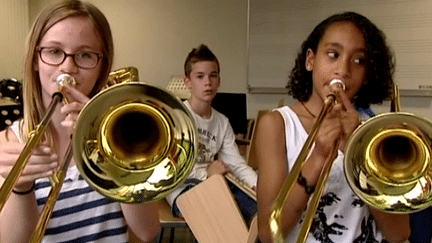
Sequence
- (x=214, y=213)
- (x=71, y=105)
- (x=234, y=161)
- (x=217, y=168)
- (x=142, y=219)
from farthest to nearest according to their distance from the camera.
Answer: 1. (x=234, y=161)
2. (x=217, y=168)
3. (x=214, y=213)
4. (x=142, y=219)
5. (x=71, y=105)

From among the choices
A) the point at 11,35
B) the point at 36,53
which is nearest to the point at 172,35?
the point at 11,35

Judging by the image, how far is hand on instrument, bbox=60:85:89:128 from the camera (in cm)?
65

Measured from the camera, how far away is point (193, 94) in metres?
2.02

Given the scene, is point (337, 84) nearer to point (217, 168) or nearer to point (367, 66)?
point (367, 66)

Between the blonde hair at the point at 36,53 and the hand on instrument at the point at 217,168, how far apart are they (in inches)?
37.8

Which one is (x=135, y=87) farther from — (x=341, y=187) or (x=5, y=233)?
(x=341, y=187)

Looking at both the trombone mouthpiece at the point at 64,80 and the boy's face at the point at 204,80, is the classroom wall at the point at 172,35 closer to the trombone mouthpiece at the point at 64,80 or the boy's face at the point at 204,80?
the boy's face at the point at 204,80

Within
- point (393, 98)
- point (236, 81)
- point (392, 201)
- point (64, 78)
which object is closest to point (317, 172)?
point (392, 201)

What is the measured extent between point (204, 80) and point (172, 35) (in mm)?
1839

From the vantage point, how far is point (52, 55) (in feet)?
2.61

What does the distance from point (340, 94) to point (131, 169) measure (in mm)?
369

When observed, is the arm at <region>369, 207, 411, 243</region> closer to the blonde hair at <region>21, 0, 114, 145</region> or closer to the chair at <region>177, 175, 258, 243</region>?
the chair at <region>177, 175, 258, 243</region>

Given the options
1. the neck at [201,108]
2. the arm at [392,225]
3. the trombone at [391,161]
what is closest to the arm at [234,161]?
the neck at [201,108]

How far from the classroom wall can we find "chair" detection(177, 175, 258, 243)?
2081 mm
